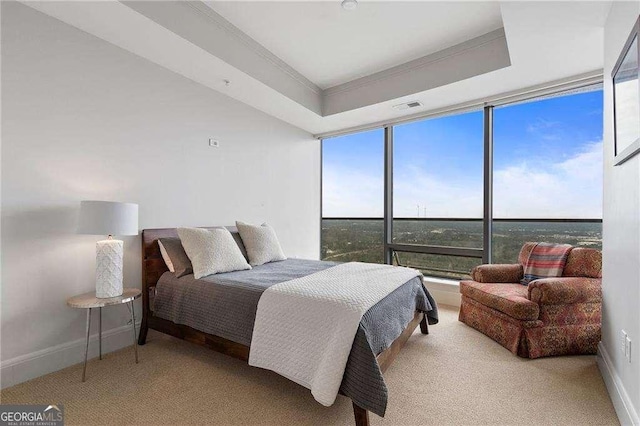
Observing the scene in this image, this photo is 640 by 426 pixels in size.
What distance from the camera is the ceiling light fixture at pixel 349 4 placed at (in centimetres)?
245

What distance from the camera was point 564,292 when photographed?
2352mm

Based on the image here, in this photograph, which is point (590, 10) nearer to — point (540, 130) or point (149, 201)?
point (540, 130)

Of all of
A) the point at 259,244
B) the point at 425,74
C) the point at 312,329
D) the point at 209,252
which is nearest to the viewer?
the point at 312,329

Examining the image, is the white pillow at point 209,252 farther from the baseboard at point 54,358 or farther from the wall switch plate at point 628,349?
the wall switch plate at point 628,349

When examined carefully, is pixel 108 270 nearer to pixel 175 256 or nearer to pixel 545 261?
pixel 175 256

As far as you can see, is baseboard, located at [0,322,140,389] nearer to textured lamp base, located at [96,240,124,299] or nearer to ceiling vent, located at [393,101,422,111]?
textured lamp base, located at [96,240,124,299]

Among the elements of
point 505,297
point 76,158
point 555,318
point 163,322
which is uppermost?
point 76,158

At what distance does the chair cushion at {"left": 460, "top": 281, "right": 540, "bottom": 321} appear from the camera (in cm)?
237

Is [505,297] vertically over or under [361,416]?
over

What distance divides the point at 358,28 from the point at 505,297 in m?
2.77

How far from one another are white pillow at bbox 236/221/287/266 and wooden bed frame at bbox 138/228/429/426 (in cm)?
69

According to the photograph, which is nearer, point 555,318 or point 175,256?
point 555,318

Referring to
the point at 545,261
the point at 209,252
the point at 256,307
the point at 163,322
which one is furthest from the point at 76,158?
the point at 545,261

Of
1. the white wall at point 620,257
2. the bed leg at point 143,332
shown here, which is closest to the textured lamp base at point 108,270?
the bed leg at point 143,332
